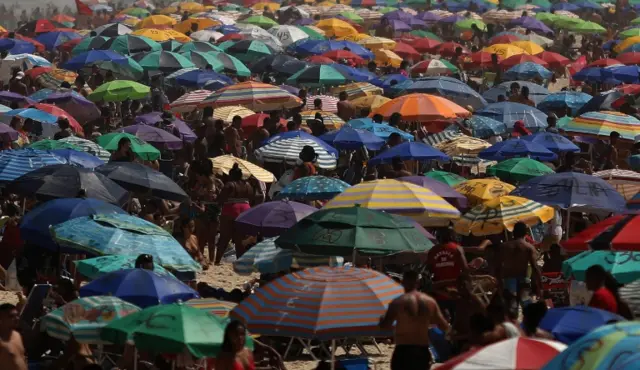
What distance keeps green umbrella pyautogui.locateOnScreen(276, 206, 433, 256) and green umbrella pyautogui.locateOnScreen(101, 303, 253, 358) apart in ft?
7.66

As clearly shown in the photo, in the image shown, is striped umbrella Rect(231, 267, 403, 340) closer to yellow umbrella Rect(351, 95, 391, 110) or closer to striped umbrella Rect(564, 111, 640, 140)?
striped umbrella Rect(564, 111, 640, 140)

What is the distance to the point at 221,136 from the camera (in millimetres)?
19734

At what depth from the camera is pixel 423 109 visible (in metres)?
21.4

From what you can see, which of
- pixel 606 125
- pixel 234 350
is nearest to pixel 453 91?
pixel 606 125

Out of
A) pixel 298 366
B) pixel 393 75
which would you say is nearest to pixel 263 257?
pixel 298 366

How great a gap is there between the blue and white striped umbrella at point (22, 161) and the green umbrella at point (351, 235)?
4.28 metres

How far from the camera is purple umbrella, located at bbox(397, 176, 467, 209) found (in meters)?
15.3

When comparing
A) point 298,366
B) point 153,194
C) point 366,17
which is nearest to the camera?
point 298,366

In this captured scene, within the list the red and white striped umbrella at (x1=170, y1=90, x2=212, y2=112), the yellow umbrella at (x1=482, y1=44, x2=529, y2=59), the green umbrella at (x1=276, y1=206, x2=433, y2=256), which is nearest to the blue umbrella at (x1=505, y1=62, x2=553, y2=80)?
the yellow umbrella at (x1=482, y1=44, x2=529, y2=59)

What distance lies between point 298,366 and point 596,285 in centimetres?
261

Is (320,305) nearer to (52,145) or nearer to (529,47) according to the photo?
(52,145)

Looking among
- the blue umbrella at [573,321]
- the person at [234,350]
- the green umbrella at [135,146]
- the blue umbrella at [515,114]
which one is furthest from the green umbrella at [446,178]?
the person at [234,350]

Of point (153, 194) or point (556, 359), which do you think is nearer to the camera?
point (556, 359)

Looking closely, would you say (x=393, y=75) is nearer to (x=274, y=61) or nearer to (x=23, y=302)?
(x=274, y=61)
